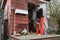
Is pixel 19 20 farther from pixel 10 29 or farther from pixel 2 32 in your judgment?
pixel 2 32

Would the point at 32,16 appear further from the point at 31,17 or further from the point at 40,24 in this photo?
the point at 40,24

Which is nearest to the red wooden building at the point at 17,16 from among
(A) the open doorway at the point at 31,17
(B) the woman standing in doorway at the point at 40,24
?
(B) the woman standing in doorway at the point at 40,24

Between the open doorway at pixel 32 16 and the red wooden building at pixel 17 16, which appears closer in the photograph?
the red wooden building at pixel 17 16

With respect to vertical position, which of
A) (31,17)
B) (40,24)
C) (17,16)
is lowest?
(40,24)

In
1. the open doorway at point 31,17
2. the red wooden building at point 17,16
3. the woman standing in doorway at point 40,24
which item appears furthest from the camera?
the open doorway at point 31,17

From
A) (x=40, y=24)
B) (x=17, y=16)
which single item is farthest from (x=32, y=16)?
(x=17, y=16)

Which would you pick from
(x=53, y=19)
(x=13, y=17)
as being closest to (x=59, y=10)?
(x=53, y=19)

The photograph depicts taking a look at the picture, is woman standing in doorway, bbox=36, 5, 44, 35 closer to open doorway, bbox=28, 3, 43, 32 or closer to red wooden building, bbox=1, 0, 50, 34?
open doorway, bbox=28, 3, 43, 32

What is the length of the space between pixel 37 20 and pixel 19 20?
2.52 m

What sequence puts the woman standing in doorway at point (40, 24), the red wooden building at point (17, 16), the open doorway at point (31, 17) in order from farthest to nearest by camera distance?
the open doorway at point (31, 17), the woman standing in doorway at point (40, 24), the red wooden building at point (17, 16)

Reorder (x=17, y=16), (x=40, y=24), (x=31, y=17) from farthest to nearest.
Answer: (x=31, y=17), (x=40, y=24), (x=17, y=16)

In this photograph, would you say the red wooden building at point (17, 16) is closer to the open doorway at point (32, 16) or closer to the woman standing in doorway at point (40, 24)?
the woman standing in doorway at point (40, 24)

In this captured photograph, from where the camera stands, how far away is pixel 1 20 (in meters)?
11.4

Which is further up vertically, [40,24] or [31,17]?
Answer: [31,17]
